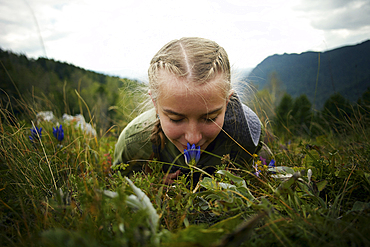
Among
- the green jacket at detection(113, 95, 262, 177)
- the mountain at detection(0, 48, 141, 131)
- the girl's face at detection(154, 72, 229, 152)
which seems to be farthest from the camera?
the mountain at detection(0, 48, 141, 131)

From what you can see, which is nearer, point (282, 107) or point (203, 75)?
point (203, 75)

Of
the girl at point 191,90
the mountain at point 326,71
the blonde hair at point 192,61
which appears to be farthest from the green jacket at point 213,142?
the mountain at point 326,71

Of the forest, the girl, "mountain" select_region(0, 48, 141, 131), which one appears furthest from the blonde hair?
the forest

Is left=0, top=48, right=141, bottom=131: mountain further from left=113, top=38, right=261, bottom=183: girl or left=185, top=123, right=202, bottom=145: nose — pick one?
left=185, top=123, right=202, bottom=145: nose

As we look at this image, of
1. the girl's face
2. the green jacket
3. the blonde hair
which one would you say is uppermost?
the blonde hair

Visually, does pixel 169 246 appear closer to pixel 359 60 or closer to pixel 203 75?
pixel 203 75

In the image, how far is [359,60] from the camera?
3.94m

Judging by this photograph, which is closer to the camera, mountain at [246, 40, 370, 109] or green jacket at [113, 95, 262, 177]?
green jacket at [113, 95, 262, 177]

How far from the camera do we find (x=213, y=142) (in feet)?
8.40

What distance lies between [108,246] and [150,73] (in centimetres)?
173

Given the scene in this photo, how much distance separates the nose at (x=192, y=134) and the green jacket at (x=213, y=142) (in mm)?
701

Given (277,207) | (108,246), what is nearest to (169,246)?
(108,246)

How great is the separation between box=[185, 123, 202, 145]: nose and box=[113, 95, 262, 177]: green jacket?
701 millimetres

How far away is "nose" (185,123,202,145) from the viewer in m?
1.80
